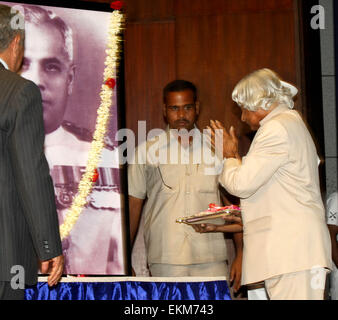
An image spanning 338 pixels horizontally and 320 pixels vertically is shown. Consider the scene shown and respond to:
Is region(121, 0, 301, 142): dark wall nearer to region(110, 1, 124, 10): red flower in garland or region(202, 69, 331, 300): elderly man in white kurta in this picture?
region(110, 1, 124, 10): red flower in garland

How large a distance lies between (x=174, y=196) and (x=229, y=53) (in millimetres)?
1379

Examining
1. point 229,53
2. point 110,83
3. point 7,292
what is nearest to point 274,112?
point 110,83

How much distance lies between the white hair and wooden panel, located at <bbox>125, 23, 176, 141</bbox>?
1.60 meters

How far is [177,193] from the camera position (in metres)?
3.84

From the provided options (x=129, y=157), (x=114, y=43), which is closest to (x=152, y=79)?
(x=129, y=157)

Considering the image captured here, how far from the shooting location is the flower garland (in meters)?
3.31

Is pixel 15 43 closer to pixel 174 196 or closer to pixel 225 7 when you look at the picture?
pixel 174 196

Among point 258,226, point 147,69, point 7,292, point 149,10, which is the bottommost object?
point 7,292

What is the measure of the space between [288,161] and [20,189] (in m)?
1.24

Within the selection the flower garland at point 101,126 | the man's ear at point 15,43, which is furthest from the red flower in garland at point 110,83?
the man's ear at point 15,43

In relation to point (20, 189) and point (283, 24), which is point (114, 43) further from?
point (283, 24)

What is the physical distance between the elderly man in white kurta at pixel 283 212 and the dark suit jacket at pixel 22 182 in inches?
39.5
